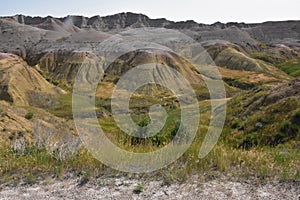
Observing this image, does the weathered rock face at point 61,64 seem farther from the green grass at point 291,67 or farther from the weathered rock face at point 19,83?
the green grass at point 291,67

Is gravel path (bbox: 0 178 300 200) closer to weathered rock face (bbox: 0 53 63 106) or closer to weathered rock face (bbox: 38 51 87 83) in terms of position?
weathered rock face (bbox: 0 53 63 106)

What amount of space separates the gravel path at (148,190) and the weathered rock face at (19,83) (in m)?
64.7

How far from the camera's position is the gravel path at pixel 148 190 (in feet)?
21.3

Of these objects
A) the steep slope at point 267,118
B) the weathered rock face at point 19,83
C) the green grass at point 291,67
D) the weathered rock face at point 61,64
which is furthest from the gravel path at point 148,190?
the green grass at point 291,67

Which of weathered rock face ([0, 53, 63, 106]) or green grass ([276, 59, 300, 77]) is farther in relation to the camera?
green grass ([276, 59, 300, 77])

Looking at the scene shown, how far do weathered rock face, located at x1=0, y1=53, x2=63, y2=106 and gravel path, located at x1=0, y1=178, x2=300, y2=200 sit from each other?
64.7m

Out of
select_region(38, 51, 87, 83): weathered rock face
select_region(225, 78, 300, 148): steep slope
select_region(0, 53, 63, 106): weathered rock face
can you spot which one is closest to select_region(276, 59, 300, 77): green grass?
select_region(38, 51, 87, 83): weathered rock face

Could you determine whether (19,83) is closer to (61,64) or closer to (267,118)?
(61,64)

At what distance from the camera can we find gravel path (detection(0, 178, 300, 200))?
21.3 feet

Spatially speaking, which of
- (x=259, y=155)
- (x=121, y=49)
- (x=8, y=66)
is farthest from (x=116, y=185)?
(x=121, y=49)

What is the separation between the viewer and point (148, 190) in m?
6.75

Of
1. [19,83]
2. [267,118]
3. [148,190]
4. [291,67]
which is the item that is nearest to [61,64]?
[19,83]

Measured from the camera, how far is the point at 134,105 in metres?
81.8

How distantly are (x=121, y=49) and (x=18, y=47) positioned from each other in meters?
36.0
